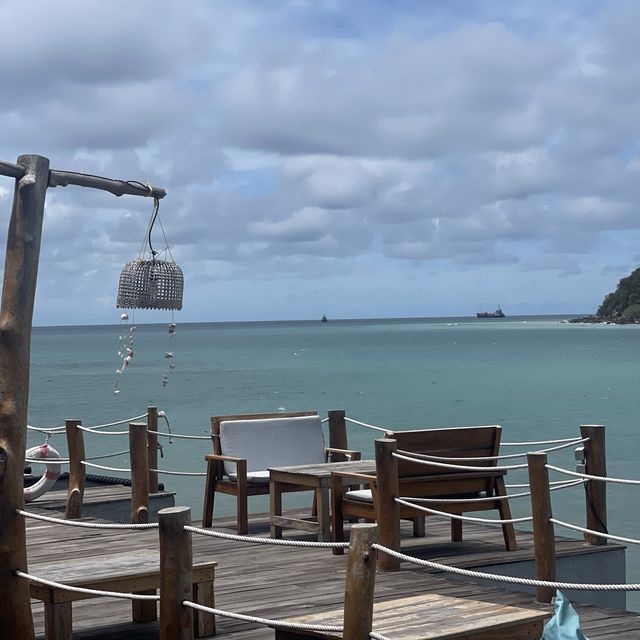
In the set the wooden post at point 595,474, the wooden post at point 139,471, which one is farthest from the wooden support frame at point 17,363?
the wooden post at point 595,474

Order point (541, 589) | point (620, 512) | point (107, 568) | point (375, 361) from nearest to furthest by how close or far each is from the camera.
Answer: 1. point (107, 568)
2. point (541, 589)
3. point (620, 512)
4. point (375, 361)

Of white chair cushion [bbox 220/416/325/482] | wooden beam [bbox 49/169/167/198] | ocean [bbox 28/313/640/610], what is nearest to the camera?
wooden beam [bbox 49/169/167/198]

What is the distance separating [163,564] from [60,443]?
2674 centimetres

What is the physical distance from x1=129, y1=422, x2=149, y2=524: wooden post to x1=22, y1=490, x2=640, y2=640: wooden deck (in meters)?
0.54

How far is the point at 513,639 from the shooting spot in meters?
5.63

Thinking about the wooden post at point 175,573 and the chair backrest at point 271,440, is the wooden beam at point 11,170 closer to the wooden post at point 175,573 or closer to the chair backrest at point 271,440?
the wooden post at point 175,573

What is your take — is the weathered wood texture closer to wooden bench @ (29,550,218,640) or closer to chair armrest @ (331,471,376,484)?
wooden bench @ (29,550,218,640)

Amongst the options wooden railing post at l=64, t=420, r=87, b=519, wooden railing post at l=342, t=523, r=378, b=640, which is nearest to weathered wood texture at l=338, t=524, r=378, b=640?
wooden railing post at l=342, t=523, r=378, b=640

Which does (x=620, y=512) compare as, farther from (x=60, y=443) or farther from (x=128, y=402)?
(x=128, y=402)

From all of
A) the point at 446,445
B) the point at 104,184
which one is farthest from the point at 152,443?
the point at 104,184

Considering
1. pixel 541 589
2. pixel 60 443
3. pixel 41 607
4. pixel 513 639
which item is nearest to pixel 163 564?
pixel 513 639

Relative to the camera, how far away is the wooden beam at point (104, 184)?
690 centimetres

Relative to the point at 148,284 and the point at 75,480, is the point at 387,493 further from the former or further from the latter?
the point at 75,480

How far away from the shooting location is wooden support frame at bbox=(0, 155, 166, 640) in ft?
20.9
